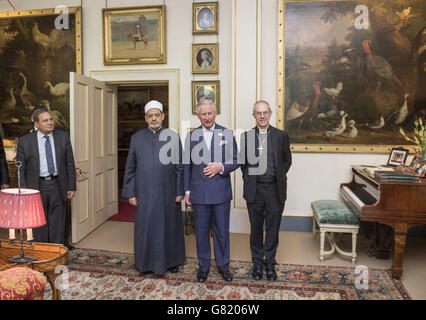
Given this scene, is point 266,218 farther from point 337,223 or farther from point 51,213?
point 51,213

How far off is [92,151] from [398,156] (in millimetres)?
4157

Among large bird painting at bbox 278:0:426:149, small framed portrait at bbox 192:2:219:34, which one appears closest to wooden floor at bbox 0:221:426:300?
large bird painting at bbox 278:0:426:149

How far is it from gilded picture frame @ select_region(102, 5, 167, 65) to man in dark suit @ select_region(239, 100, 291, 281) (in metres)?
2.55

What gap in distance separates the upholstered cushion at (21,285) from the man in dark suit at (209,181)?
1677 mm

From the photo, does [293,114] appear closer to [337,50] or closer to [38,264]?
[337,50]

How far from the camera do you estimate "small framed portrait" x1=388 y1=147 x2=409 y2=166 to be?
4.39 metres

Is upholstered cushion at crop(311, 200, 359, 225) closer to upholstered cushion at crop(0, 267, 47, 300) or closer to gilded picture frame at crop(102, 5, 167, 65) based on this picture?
upholstered cushion at crop(0, 267, 47, 300)

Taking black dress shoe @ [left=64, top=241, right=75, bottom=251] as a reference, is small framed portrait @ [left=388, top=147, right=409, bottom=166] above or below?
above

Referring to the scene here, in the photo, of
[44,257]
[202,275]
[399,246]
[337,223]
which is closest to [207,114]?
[202,275]

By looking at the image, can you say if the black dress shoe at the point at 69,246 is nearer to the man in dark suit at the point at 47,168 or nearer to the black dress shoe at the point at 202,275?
the man in dark suit at the point at 47,168

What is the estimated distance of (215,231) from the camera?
11.8 feet

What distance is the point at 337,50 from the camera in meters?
4.96

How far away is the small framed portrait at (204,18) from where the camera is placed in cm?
521

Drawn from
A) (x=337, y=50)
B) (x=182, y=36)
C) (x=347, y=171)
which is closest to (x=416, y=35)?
(x=337, y=50)
